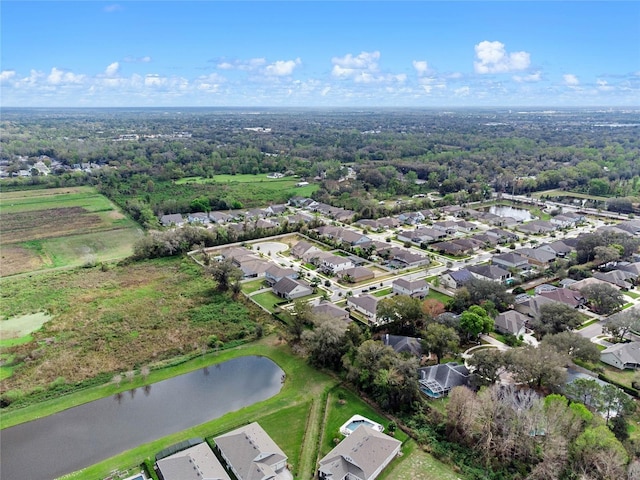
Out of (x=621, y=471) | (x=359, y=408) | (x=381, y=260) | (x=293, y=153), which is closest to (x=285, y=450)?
(x=359, y=408)

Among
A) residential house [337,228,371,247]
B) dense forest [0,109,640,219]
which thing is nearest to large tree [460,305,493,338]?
residential house [337,228,371,247]

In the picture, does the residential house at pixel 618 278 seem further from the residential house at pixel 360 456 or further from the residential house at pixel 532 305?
the residential house at pixel 360 456

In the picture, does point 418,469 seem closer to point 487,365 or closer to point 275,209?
point 487,365

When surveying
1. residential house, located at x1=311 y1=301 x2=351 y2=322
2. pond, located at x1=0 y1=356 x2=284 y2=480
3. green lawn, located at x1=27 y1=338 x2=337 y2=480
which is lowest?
pond, located at x1=0 y1=356 x2=284 y2=480

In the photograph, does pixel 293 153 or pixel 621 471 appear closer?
pixel 621 471

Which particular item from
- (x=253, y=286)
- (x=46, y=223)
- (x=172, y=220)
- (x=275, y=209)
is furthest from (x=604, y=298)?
(x=46, y=223)

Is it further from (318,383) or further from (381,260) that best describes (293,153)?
(318,383)

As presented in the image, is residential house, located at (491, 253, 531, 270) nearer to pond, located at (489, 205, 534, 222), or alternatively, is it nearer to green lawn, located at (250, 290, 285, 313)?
pond, located at (489, 205, 534, 222)
